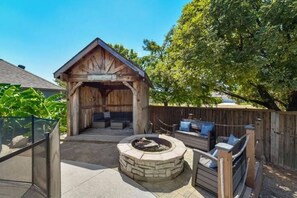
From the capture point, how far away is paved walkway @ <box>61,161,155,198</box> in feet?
12.3

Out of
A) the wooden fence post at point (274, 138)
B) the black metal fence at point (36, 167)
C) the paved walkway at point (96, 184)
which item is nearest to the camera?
the black metal fence at point (36, 167)

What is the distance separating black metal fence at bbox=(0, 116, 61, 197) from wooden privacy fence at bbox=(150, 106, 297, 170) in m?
6.40

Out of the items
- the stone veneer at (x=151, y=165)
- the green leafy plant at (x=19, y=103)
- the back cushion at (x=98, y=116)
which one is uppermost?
the green leafy plant at (x=19, y=103)

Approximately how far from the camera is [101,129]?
9.65m

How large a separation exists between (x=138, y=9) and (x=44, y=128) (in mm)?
8397

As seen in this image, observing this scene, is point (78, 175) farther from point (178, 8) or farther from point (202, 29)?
point (178, 8)

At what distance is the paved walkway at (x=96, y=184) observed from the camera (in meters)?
3.76

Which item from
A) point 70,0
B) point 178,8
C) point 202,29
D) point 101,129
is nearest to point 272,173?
point 202,29

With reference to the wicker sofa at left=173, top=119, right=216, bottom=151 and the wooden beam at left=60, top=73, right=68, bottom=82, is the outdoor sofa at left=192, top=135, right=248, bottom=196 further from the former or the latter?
the wooden beam at left=60, top=73, right=68, bottom=82

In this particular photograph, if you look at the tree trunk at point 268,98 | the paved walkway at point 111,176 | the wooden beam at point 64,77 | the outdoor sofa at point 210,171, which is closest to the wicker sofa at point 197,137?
the paved walkway at point 111,176

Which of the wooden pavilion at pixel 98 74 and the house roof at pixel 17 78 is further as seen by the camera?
the house roof at pixel 17 78

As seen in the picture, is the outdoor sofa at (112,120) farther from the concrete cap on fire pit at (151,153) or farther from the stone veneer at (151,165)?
the stone veneer at (151,165)

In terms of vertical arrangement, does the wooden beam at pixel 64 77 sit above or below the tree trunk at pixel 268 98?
above

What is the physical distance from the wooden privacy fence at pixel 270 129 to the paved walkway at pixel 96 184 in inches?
190
